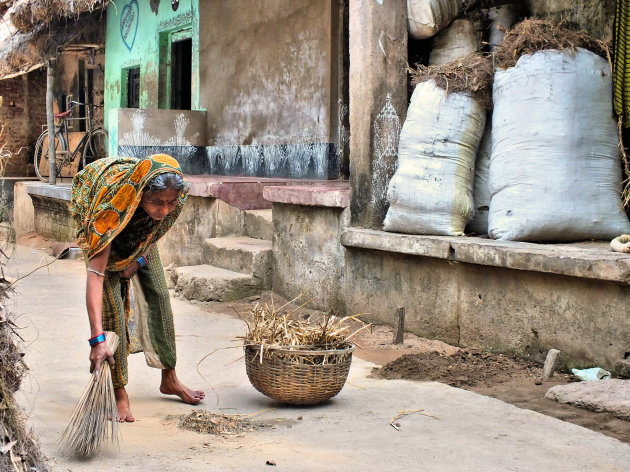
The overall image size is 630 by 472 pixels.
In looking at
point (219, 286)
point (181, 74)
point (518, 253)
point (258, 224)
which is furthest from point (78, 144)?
point (518, 253)

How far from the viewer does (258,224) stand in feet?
25.5

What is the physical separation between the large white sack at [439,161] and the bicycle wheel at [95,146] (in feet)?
28.7

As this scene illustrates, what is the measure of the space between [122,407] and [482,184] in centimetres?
291

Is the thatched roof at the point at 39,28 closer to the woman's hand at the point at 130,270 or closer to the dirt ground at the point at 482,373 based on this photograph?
the dirt ground at the point at 482,373

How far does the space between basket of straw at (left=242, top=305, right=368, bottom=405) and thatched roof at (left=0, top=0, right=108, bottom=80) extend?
7.79 m

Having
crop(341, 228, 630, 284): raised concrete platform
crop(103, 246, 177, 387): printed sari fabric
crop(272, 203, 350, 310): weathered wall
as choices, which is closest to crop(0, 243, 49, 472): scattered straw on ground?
crop(103, 246, 177, 387): printed sari fabric

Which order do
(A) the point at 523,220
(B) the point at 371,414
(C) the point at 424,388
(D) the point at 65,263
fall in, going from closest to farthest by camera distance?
1. (B) the point at 371,414
2. (C) the point at 424,388
3. (A) the point at 523,220
4. (D) the point at 65,263

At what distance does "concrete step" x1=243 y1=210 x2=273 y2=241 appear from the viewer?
7625 mm

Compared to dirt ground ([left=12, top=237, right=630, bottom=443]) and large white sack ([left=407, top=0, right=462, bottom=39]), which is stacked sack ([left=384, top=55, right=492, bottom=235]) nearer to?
large white sack ([left=407, top=0, right=462, bottom=39])

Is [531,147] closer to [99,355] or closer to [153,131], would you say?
[99,355]

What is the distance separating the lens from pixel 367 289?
5902 mm

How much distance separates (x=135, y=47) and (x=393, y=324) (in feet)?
26.7

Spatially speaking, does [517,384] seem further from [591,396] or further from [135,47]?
[135,47]

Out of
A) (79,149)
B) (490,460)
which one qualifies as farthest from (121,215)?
(79,149)
